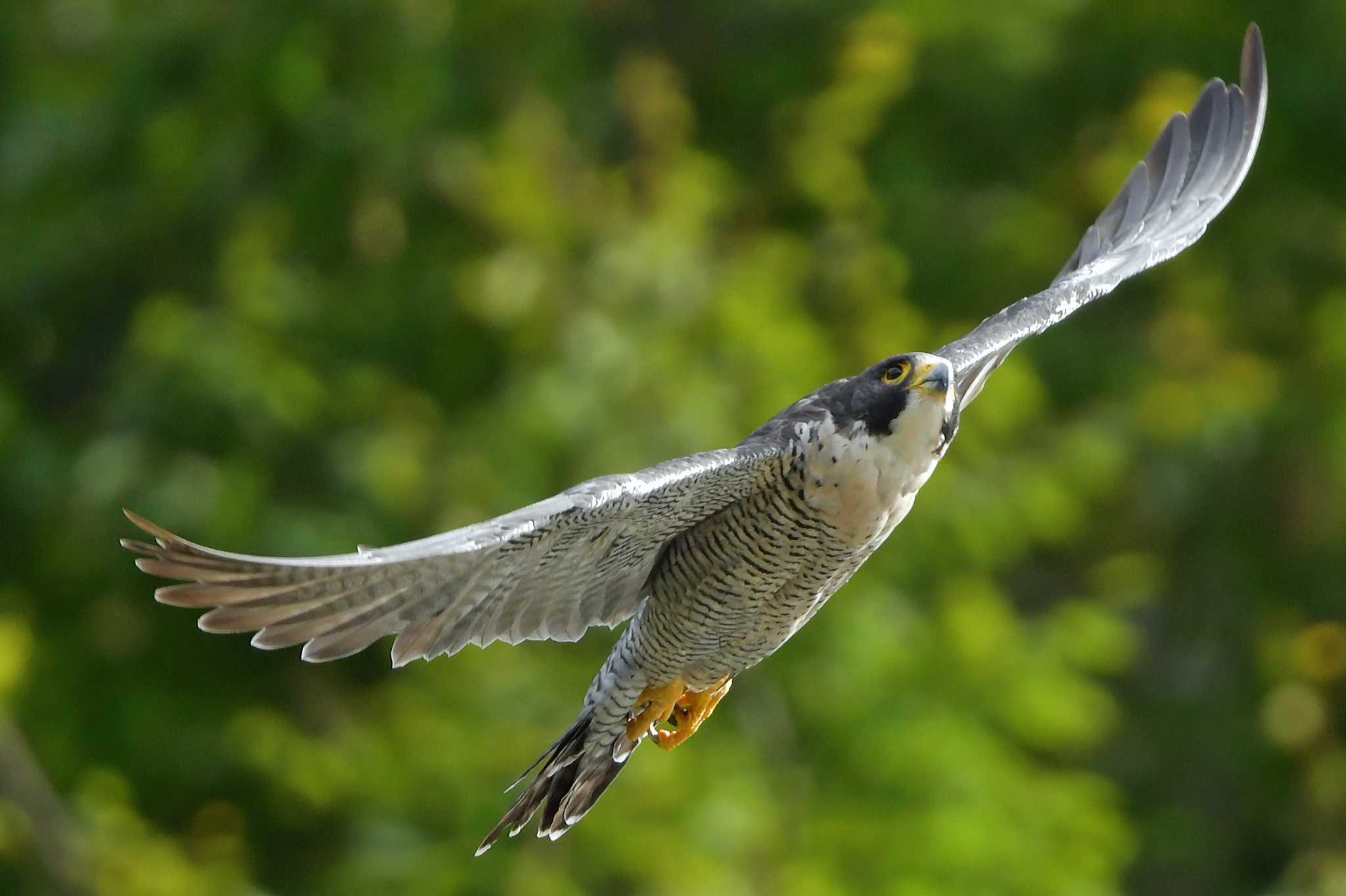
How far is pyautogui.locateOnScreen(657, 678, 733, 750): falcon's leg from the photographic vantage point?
233 inches

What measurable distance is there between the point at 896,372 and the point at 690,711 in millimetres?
1262

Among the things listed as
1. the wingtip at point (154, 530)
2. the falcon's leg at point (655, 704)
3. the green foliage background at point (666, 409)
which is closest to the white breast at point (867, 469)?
the falcon's leg at point (655, 704)

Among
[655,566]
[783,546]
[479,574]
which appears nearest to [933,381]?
[783,546]

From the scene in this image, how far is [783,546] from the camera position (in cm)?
525

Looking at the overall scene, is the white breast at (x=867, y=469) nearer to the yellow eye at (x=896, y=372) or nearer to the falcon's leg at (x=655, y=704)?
the yellow eye at (x=896, y=372)

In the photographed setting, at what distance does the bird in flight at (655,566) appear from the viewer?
14.7 feet

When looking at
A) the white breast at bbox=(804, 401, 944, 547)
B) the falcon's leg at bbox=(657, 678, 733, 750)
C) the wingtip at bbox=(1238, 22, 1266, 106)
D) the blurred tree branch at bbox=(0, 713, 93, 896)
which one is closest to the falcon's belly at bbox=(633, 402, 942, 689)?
the white breast at bbox=(804, 401, 944, 547)

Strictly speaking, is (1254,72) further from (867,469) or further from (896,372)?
(867,469)

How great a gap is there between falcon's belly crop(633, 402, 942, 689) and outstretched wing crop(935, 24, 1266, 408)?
1.17 m

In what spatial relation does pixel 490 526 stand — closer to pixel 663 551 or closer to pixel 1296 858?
pixel 663 551

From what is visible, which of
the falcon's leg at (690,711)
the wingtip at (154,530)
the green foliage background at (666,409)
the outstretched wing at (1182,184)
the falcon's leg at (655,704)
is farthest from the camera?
the green foliage background at (666,409)

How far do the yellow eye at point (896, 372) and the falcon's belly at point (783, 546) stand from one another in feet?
0.42

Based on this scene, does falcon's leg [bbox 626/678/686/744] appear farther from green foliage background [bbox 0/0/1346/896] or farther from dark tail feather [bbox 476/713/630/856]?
green foliage background [bbox 0/0/1346/896]

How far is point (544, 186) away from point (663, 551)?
7224 millimetres
